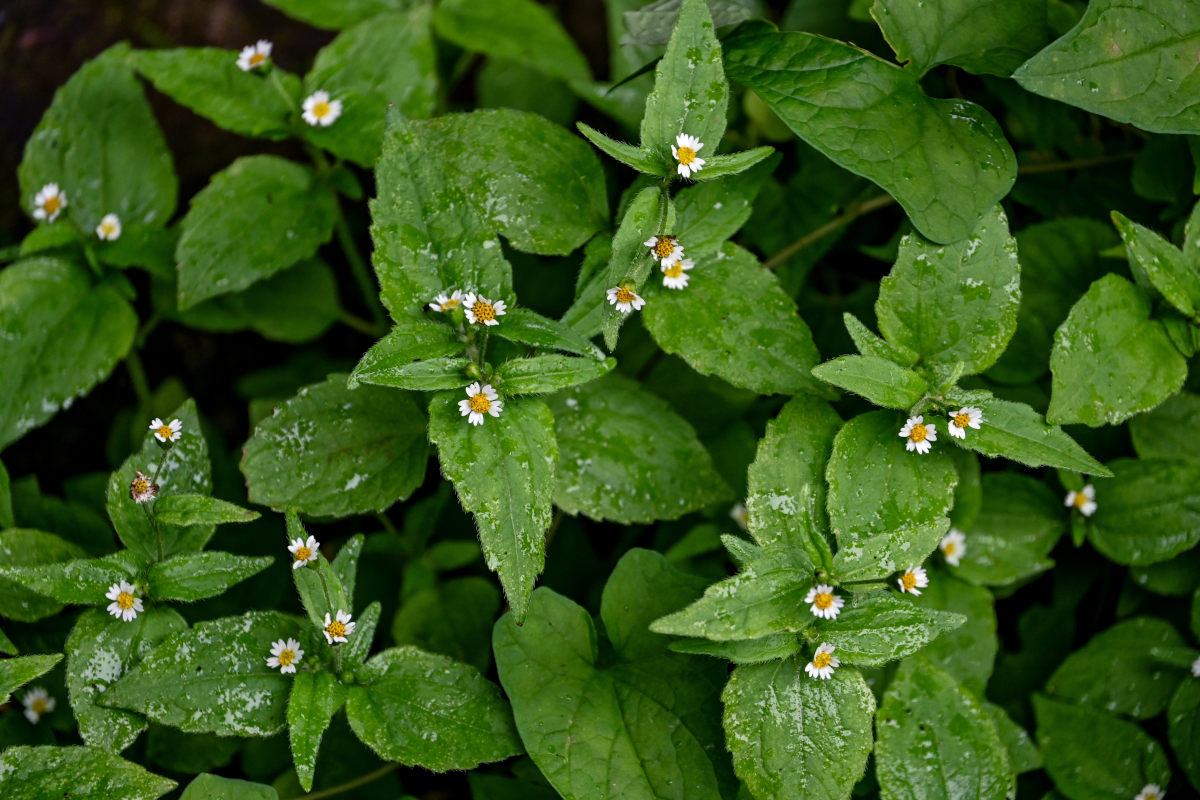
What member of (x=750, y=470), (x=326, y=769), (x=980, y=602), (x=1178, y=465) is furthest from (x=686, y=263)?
(x=326, y=769)

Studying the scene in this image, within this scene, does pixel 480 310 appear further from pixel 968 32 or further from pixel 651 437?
pixel 968 32

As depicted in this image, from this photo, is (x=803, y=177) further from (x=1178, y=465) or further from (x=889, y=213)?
(x=1178, y=465)

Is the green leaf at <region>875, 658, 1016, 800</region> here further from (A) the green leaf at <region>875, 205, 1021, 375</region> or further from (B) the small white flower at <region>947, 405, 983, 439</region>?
(A) the green leaf at <region>875, 205, 1021, 375</region>

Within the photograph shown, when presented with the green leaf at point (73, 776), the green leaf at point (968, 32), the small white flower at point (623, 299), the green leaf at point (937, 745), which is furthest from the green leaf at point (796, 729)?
the green leaf at point (968, 32)

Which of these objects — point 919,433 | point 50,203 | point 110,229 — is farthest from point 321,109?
point 919,433

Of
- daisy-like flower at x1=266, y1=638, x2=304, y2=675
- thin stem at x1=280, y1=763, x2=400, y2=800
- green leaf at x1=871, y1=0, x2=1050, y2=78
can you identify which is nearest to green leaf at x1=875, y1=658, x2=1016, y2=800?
thin stem at x1=280, y1=763, x2=400, y2=800

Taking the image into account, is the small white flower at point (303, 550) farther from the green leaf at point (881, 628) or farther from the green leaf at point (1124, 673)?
the green leaf at point (1124, 673)
